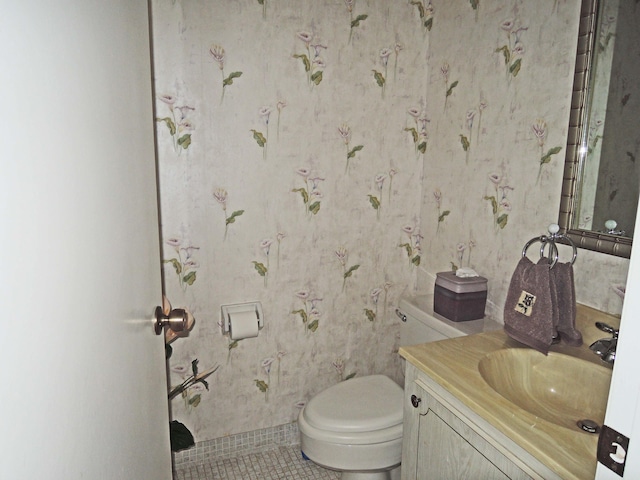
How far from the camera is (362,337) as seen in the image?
7.66 feet

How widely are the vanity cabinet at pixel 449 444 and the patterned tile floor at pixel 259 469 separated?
0.83m

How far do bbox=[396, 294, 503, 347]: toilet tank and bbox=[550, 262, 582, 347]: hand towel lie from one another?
356mm

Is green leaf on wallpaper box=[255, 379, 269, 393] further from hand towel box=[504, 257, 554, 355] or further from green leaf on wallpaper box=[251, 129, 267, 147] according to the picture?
hand towel box=[504, 257, 554, 355]

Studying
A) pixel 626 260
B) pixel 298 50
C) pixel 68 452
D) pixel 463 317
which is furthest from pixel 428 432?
pixel 298 50

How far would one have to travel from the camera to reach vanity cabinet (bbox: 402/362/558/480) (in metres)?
1.03

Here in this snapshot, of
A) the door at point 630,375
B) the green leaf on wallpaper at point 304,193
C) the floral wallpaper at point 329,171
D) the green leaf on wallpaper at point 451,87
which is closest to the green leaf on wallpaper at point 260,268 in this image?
the floral wallpaper at point 329,171

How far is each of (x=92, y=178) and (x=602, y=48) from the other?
4.91 feet

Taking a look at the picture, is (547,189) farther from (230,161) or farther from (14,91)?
(14,91)

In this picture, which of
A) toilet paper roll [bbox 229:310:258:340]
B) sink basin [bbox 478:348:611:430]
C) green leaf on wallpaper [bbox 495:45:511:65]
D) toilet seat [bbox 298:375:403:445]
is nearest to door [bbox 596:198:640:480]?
sink basin [bbox 478:348:611:430]

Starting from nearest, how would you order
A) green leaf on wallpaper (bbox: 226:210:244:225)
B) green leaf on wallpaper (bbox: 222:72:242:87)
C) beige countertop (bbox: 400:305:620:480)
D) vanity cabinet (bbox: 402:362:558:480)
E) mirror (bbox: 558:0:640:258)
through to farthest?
beige countertop (bbox: 400:305:620:480) < vanity cabinet (bbox: 402:362:558:480) < mirror (bbox: 558:0:640:258) < green leaf on wallpaper (bbox: 222:72:242:87) < green leaf on wallpaper (bbox: 226:210:244:225)

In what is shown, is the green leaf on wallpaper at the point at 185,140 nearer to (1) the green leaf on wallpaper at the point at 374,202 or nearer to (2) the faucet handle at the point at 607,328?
(1) the green leaf on wallpaper at the point at 374,202

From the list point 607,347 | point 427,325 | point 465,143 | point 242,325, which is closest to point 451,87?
point 465,143

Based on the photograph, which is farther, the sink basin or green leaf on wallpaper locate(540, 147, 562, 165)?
green leaf on wallpaper locate(540, 147, 562, 165)

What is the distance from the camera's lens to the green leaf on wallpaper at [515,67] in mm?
1692
